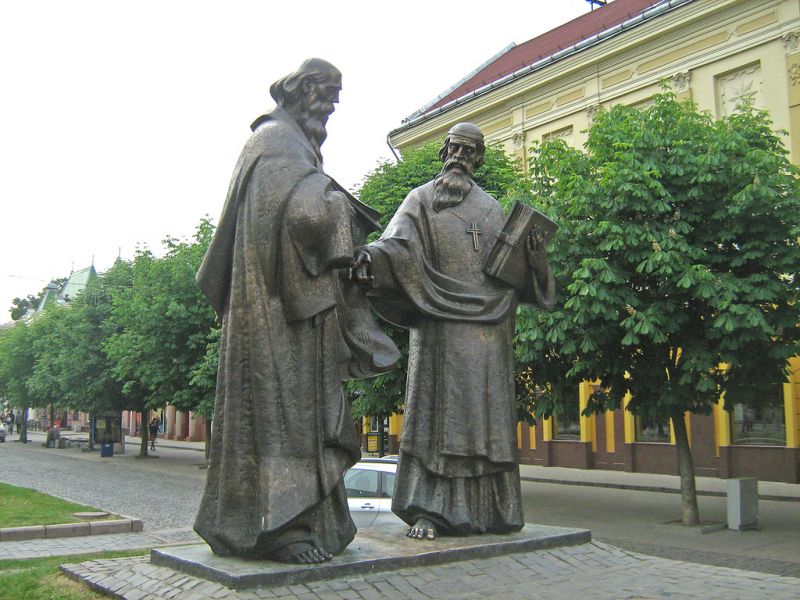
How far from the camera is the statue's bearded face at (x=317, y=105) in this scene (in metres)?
5.48

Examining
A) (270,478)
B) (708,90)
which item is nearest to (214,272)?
(270,478)

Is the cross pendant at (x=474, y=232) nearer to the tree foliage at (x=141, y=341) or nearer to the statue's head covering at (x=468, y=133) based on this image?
the statue's head covering at (x=468, y=133)

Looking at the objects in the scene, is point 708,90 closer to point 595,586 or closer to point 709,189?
point 709,189

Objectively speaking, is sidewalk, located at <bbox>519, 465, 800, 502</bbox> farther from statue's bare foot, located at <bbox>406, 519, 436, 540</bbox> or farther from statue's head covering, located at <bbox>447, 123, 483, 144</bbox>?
statue's bare foot, located at <bbox>406, 519, 436, 540</bbox>

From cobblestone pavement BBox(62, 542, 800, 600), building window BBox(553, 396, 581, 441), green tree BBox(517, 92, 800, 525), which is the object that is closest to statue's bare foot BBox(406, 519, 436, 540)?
cobblestone pavement BBox(62, 542, 800, 600)

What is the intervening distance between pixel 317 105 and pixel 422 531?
2.87 meters

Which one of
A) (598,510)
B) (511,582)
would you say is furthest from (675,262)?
(511,582)

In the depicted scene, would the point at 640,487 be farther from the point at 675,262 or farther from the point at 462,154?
the point at 462,154

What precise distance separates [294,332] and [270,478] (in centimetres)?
86

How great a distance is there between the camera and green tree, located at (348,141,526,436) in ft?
57.5

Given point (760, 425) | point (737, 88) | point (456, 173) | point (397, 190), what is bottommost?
point (760, 425)

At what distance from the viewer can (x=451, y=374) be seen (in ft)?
19.7

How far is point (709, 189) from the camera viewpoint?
1373 cm

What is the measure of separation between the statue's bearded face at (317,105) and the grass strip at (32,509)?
866 centimetres
